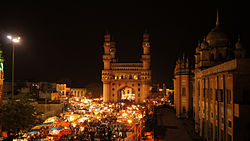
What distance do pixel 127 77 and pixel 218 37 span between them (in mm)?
35303

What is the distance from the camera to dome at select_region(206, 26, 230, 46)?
22.0 metres

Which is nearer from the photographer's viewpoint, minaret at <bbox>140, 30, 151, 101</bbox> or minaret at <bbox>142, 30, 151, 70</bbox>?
minaret at <bbox>140, 30, 151, 101</bbox>

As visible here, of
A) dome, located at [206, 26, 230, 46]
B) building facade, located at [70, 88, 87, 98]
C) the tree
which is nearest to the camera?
the tree

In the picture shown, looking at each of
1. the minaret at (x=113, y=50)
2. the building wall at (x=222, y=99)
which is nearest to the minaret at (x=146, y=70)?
the minaret at (x=113, y=50)

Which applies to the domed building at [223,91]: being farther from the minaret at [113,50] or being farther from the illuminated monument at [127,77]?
the minaret at [113,50]

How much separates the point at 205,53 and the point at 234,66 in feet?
27.5

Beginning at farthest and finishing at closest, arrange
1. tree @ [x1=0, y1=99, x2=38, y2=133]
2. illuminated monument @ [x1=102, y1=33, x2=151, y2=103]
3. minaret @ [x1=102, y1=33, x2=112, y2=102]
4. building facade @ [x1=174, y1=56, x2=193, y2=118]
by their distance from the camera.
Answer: illuminated monument @ [x1=102, y1=33, x2=151, y2=103] < minaret @ [x1=102, y1=33, x2=112, y2=102] < building facade @ [x1=174, y1=56, x2=193, y2=118] < tree @ [x1=0, y1=99, x2=38, y2=133]

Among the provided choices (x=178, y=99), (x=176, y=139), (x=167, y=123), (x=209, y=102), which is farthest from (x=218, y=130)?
(x=178, y=99)

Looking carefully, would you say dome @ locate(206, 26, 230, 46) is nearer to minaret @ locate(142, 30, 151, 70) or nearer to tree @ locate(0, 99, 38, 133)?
tree @ locate(0, 99, 38, 133)

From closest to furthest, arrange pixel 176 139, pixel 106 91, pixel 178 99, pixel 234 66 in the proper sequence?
pixel 234 66, pixel 176 139, pixel 178 99, pixel 106 91

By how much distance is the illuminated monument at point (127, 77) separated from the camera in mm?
54406

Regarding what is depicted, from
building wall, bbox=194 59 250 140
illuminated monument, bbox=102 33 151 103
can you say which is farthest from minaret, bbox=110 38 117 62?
building wall, bbox=194 59 250 140

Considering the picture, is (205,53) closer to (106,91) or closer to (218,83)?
(218,83)

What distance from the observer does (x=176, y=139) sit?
18.3 m
